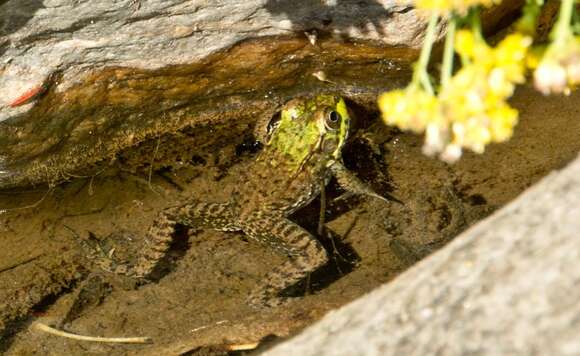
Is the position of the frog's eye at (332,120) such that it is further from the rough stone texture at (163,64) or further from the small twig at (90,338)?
the small twig at (90,338)

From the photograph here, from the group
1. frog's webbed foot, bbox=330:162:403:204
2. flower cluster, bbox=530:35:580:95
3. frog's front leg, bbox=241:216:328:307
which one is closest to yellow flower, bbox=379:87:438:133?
flower cluster, bbox=530:35:580:95

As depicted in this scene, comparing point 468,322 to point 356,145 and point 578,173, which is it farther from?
point 356,145

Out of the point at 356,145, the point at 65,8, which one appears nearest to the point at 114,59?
the point at 65,8

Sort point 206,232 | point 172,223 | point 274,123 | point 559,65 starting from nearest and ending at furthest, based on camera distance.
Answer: point 559,65 < point 172,223 < point 206,232 < point 274,123

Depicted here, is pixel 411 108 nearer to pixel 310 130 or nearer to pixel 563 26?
pixel 563 26

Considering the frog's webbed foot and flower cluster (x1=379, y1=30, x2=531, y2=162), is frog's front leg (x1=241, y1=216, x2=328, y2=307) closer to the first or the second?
the frog's webbed foot

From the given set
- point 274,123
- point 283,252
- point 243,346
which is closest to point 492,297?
point 243,346
